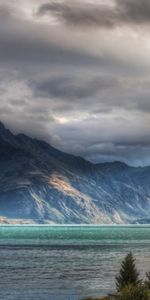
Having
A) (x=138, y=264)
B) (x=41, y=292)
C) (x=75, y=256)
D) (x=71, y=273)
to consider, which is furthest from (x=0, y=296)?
(x=75, y=256)

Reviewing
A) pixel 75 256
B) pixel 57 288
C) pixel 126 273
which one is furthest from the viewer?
pixel 75 256

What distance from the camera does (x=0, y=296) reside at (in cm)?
8231

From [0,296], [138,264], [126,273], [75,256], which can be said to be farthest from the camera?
[75,256]

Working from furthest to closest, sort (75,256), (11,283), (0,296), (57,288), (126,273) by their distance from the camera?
(75,256), (11,283), (57,288), (0,296), (126,273)

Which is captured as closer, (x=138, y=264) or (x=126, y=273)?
(x=126, y=273)

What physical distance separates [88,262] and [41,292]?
57.0 meters

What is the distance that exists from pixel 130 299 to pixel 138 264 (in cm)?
9411

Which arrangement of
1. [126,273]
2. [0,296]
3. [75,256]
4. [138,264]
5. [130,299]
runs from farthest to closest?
[75,256], [138,264], [0,296], [126,273], [130,299]

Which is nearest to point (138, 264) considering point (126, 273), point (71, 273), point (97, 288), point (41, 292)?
point (71, 273)

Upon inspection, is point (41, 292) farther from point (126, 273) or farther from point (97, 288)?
point (126, 273)

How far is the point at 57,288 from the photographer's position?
305 ft

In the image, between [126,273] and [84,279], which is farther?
[84,279]

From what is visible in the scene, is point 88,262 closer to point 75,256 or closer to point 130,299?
point 75,256

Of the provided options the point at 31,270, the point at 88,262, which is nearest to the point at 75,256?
the point at 88,262
